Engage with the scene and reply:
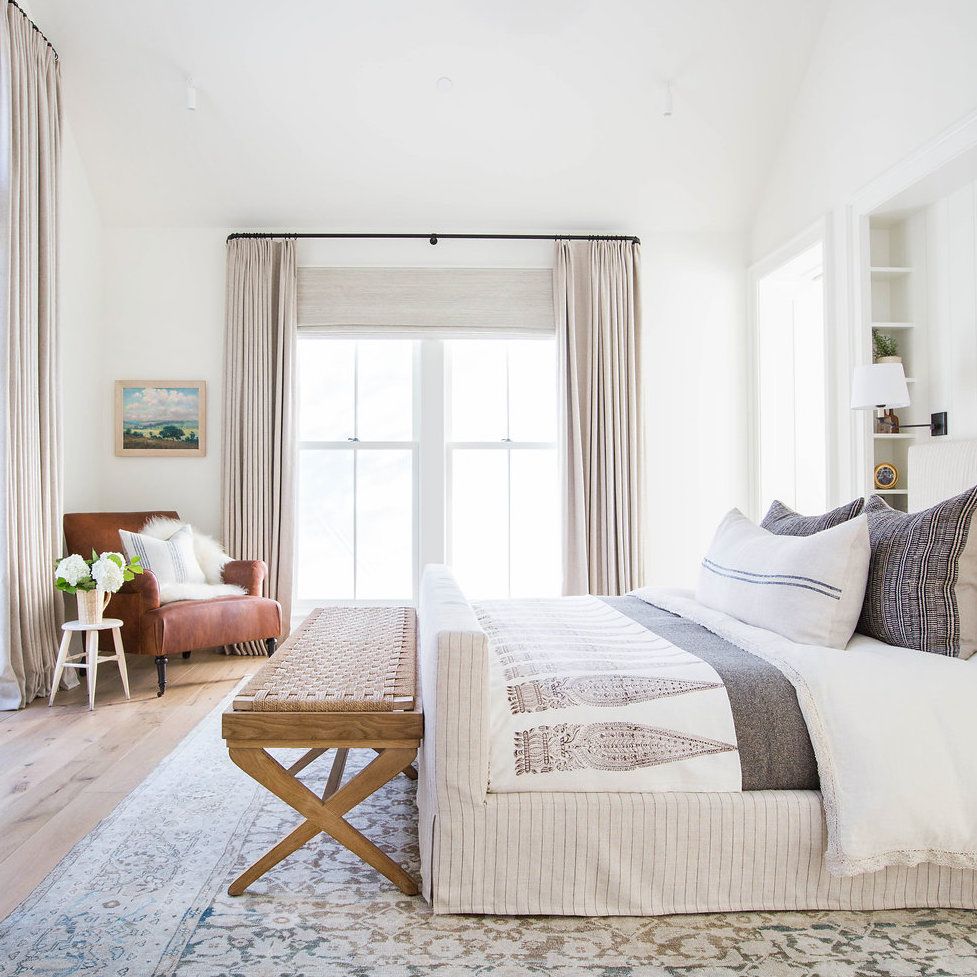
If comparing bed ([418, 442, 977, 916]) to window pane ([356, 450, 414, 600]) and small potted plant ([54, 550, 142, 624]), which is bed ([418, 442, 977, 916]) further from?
window pane ([356, 450, 414, 600])

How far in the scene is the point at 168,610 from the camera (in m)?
3.93

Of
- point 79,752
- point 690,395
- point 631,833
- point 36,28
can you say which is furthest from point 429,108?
point 631,833

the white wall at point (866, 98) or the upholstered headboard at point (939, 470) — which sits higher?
the white wall at point (866, 98)

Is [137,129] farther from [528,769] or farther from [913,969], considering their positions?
[913,969]

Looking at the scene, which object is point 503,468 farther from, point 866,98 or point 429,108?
point 866,98

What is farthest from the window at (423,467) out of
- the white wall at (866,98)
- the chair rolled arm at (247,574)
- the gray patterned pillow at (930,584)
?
the gray patterned pillow at (930,584)

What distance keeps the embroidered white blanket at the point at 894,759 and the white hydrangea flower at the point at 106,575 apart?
3043 mm

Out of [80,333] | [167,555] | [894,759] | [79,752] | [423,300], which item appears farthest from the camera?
[423,300]

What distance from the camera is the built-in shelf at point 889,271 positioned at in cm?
377

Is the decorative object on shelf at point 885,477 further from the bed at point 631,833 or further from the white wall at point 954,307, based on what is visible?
the bed at point 631,833

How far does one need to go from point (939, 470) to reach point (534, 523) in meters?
2.49

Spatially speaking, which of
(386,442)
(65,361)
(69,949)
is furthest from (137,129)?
(69,949)

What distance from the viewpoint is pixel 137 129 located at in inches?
174

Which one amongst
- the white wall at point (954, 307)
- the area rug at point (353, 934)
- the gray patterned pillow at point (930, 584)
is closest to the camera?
the area rug at point (353, 934)
